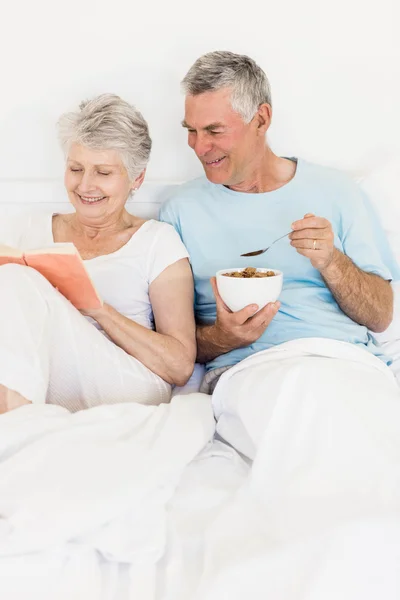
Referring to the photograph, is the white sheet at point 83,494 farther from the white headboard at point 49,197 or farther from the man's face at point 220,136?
the white headboard at point 49,197

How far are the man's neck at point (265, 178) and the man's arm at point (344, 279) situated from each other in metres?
0.32

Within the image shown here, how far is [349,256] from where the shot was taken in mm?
1789

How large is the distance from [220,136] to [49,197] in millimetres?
603

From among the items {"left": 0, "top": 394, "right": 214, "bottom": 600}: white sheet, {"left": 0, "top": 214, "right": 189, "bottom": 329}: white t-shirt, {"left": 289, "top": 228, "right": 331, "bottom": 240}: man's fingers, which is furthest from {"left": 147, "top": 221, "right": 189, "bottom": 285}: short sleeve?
{"left": 0, "top": 394, "right": 214, "bottom": 600}: white sheet

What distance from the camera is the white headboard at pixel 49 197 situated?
2.05 m

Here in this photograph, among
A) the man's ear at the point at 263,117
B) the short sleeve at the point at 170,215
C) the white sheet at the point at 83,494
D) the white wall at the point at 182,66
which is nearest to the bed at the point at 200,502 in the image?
the white sheet at the point at 83,494

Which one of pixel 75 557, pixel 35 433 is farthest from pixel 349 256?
pixel 75 557

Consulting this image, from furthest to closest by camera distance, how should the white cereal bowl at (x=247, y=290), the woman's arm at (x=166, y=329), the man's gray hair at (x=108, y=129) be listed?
1. the man's gray hair at (x=108, y=129)
2. the woman's arm at (x=166, y=329)
3. the white cereal bowl at (x=247, y=290)

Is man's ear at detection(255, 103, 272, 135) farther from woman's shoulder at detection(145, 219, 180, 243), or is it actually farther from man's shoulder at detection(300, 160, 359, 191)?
woman's shoulder at detection(145, 219, 180, 243)

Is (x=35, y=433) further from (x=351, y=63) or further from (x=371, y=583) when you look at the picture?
(x=351, y=63)

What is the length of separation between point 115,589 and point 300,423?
454 mm

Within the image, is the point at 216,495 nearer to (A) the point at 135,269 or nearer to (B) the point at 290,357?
(B) the point at 290,357

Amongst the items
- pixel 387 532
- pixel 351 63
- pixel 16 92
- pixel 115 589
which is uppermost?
pixel 351 63

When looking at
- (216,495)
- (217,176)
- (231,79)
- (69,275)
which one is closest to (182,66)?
(231,79)
